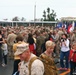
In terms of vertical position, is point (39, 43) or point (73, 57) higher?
point (73, 57)

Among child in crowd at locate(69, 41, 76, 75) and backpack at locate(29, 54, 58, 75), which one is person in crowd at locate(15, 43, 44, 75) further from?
child in crowd at locate(69, 41, 76, 75)

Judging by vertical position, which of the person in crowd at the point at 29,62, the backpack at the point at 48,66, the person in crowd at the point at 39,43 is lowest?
the person in crowd at the point at 39,43

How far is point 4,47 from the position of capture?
14.6m

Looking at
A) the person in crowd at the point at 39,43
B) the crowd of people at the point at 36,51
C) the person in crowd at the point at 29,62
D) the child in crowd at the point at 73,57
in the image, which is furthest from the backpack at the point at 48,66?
the person in crowd at the point at 39,43

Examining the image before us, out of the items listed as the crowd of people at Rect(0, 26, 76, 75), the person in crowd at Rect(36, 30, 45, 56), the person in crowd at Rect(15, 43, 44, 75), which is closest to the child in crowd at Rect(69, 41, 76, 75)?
the crowd of people at Rect(0, 26, 76, 75)

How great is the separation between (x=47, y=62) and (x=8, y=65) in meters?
9.18

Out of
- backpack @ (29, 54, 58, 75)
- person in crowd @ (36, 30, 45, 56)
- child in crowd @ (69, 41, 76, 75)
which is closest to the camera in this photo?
backpack @ (29, 54, 58, 75)

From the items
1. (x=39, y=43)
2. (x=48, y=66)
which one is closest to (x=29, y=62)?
(x=48, y=66)

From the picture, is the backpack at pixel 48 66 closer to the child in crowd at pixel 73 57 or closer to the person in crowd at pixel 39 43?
the child in crowd at pixel 73 57

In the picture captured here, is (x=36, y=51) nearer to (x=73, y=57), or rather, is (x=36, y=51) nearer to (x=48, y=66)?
(x=73, y=57)

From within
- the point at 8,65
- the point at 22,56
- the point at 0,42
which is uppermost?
the point at 22,56

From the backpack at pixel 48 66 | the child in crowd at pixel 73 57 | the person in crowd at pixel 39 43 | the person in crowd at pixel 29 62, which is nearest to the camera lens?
the person in crowd at pixel 29 62

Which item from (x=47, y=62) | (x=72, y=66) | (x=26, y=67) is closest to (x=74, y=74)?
(x=72, y=66)

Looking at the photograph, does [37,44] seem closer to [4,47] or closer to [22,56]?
[4,47]
